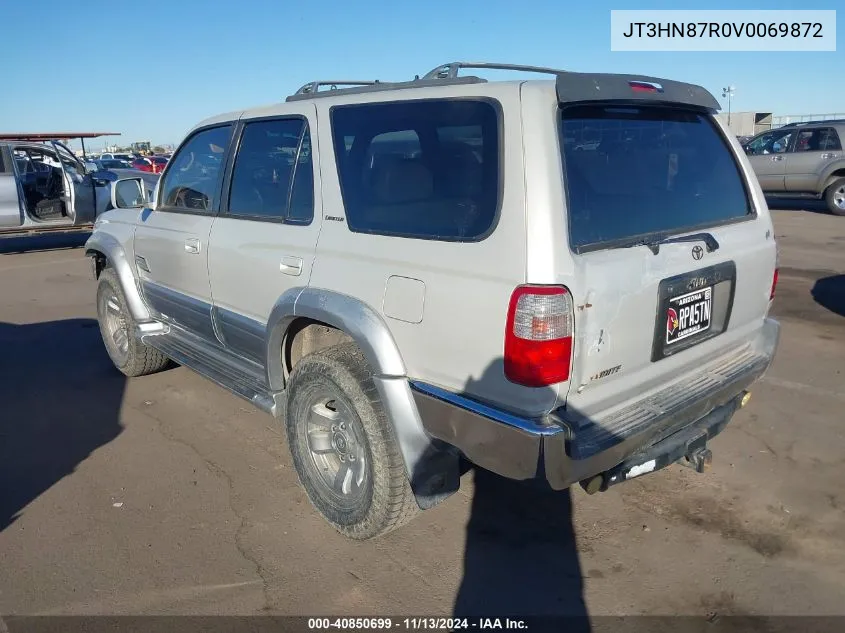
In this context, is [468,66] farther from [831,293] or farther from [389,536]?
[831,293]

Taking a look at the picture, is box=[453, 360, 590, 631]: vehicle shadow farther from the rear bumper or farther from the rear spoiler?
the rear spoiler

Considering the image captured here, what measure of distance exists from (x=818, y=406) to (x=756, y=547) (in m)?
1.88

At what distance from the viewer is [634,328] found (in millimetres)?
2523

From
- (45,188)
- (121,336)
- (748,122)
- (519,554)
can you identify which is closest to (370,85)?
(519,554)

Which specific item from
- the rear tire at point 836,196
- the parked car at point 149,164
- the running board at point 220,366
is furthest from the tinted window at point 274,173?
the parked car at point 149,164

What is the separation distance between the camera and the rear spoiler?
2.41m

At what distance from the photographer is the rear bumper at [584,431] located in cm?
232

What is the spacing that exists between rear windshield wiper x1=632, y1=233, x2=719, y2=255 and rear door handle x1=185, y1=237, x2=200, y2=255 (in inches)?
102

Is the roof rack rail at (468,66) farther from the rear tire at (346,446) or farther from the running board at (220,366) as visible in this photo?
the running board at (220,366)

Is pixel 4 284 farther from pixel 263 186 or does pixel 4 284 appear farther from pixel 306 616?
pixel 306 616

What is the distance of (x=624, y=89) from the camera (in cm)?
258

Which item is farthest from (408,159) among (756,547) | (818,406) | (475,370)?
(818,406)

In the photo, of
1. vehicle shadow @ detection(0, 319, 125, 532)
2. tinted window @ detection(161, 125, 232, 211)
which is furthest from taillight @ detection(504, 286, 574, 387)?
vehicle shadow @ detection(0, 319, 125, 532)

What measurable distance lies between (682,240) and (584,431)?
0.91 meters
